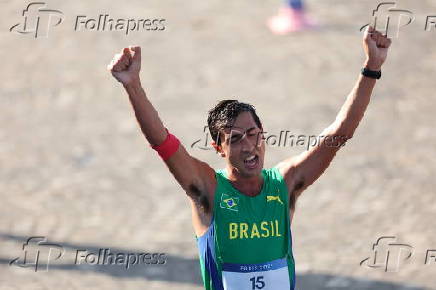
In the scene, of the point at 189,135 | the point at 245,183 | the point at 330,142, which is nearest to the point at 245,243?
the point at 245,183

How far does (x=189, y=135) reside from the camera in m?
12.5

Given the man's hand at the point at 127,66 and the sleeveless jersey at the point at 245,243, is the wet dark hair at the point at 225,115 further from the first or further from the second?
the man's hand at the point at 127,66

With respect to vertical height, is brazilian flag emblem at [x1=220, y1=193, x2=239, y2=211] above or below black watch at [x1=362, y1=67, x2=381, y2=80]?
below

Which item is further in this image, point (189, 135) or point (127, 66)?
point (189, 135)

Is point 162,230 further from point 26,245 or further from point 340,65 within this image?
point 340,65

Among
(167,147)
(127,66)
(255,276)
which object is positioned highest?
(127,66)

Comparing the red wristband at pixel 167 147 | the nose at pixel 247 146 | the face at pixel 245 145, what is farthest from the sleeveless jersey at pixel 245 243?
the red wristband at pixel 167 147

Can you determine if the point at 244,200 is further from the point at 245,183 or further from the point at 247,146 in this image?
the point at 247,146

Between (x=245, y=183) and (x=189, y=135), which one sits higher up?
(x=189, y=135)

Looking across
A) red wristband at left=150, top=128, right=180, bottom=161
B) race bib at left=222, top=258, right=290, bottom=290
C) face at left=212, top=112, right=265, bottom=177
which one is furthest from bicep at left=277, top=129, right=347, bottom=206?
red wristband at left=150, top=128, right=180, bottom=161

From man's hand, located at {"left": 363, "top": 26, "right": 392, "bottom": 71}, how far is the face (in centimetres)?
77

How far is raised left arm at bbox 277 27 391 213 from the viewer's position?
6.17 meters

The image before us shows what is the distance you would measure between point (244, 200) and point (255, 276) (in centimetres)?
45

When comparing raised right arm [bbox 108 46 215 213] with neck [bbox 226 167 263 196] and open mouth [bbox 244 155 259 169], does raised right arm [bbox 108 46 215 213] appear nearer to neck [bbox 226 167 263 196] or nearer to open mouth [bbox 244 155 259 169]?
neck [bbox 226 167 263 196]
